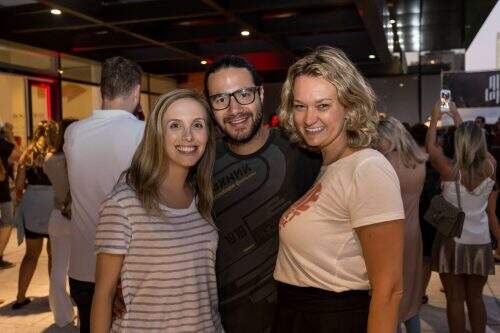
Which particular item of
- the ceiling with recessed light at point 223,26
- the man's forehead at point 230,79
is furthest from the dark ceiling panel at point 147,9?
the man's forehead at point 230,79

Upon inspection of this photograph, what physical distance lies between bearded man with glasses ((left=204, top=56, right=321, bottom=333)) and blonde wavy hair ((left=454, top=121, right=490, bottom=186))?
2054 millimetres

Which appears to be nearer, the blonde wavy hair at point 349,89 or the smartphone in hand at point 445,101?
the blonde wavy hair at point 349,89

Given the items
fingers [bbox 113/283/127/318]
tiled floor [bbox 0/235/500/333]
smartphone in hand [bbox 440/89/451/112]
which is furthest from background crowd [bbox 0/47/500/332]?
smartphone in hand [bbox 440/89/451/112]

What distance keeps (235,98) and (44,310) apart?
3.81m

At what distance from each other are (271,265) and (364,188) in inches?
25.8

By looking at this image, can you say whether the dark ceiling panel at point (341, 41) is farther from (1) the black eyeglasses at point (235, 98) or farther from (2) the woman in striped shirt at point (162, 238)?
(2) the woman in striped shirt at point (162, 238)

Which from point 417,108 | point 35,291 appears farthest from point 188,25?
point 417,108

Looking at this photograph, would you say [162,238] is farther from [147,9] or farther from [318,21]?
[318,21]

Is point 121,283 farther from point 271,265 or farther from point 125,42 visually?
point 125,42

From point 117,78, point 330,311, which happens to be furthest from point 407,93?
point 330,311

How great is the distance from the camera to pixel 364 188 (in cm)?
135

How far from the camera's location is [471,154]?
3531 mm

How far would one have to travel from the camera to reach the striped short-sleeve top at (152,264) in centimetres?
→ 157

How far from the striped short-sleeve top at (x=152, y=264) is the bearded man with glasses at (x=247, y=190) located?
0.23 m
